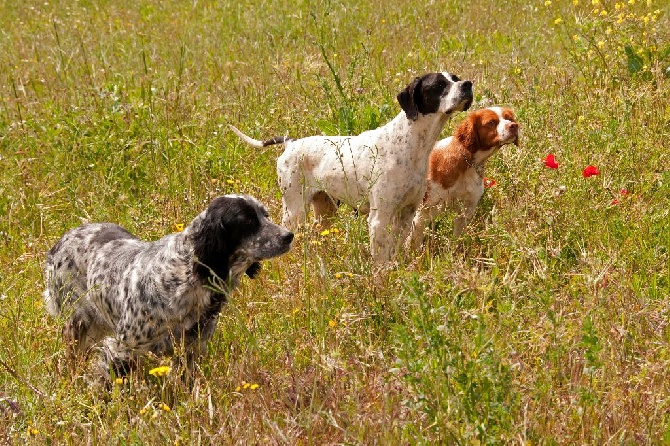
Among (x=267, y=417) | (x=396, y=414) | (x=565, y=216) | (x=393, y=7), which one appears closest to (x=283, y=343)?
(x=267, y=417)

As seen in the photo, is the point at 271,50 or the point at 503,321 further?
the point at 271,50

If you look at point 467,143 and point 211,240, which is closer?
point 211,240

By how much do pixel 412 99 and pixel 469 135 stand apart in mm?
505

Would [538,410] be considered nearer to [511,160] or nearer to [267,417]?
[267,417]

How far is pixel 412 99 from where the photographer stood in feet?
18.2

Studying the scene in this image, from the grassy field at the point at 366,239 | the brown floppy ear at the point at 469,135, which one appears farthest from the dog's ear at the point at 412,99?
the grassy field at the point at 366,239

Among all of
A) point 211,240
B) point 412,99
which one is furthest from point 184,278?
point 412,99

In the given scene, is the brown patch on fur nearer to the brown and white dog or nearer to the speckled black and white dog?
the brown and white dog

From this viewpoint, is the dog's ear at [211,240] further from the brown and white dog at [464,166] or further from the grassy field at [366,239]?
the brown and white dog at [464,166]

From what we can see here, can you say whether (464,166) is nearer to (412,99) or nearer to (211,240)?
(412,99)

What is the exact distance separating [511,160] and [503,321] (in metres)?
2.42

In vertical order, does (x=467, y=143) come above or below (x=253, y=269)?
above

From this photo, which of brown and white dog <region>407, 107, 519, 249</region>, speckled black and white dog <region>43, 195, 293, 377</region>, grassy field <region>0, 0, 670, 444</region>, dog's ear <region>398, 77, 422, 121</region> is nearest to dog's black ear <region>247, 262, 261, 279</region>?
speckled black and white dog <region>43, 195, 293, 377</region>

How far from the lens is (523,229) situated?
5.32 m
